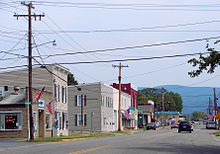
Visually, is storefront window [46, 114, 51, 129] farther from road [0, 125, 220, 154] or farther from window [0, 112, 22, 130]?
road [0, 125, 220, 154]

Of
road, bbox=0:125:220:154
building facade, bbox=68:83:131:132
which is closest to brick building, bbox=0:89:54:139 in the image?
road, bbox=0:125:220:154

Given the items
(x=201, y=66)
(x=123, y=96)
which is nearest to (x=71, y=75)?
(x=123, y=96)

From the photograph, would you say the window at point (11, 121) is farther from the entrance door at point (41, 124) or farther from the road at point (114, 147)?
the road at point (114, 147)

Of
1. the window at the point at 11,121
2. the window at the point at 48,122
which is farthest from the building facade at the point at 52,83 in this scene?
the window at the point at 11,121

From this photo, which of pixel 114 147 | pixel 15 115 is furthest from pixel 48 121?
pixel 114 147

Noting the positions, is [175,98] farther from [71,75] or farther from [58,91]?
[58,91]

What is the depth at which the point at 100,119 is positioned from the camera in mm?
56188

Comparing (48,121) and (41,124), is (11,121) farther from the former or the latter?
(48,121)

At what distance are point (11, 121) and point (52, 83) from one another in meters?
7.87

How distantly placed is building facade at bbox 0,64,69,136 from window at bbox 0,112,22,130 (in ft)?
19.3

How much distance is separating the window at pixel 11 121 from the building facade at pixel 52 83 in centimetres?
588

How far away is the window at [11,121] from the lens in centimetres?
3506

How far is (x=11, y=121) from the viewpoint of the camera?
3519cm

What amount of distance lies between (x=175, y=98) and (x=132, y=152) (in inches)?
6443
